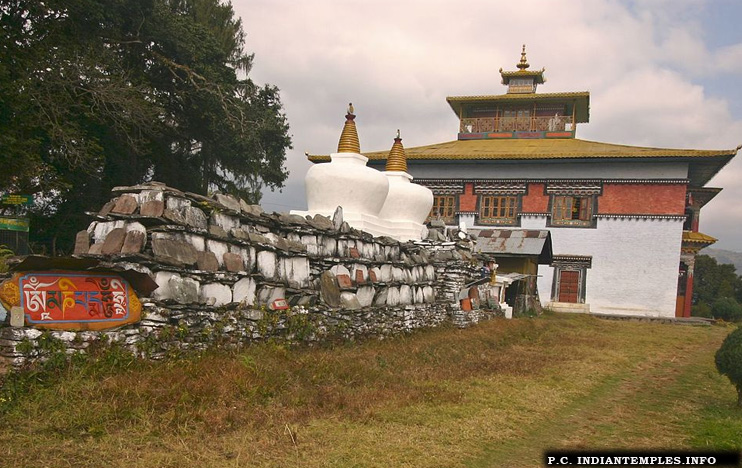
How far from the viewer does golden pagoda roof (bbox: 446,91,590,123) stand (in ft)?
107

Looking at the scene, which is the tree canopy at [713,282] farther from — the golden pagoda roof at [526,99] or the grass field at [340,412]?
the grass field at [340,412]

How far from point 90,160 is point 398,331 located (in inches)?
358

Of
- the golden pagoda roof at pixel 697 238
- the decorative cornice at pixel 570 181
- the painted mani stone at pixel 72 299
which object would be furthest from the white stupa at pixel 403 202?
the golden pagoda roof at pixel 697 238

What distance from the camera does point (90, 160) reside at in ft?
47.4

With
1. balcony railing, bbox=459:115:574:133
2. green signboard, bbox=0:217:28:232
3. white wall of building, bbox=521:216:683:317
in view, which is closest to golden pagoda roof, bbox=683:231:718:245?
white wall of building, bbox=521:216:683:317

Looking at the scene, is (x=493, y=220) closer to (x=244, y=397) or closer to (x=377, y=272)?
(x=377, y=272)

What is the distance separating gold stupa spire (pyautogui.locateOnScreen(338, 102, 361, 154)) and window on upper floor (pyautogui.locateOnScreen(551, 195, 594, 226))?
17.9 m

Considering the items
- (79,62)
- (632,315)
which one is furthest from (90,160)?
(632,315)

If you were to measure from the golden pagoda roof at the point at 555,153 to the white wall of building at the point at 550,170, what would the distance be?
22.5 inches

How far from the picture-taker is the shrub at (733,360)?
6.98 metres

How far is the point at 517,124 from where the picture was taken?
1324 inches

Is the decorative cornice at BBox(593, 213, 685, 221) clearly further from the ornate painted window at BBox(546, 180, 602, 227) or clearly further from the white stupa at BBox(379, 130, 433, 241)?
the white stupa at BBox(379, 130, 433, 241)

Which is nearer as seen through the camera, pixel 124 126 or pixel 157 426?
pixel 157 426

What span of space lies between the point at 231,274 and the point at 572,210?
24390 millimetres
